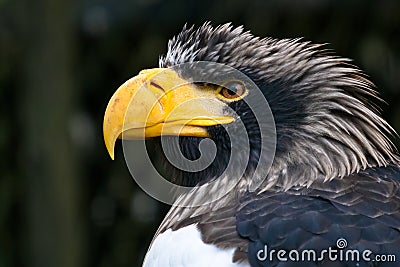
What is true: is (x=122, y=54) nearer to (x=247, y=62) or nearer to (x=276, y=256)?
(x=247, y=62)

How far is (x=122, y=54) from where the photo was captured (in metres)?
4.29

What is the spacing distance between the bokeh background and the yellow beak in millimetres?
1480

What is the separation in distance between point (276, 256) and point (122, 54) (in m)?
2.28

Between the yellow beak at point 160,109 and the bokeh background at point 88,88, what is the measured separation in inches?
58.3

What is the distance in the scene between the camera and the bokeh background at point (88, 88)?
3969 mm

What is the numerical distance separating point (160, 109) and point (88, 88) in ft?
6.28

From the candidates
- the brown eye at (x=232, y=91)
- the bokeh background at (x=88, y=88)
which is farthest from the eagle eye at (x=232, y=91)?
the bokeh background at (x=88, y=88)

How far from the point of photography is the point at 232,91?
8.38 feet

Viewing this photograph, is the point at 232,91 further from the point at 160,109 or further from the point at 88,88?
the point at 88,88

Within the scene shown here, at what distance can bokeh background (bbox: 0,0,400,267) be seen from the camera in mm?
3969

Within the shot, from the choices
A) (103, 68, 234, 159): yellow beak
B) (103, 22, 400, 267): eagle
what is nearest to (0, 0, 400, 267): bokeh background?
(103, 22, 400, 267): eagle

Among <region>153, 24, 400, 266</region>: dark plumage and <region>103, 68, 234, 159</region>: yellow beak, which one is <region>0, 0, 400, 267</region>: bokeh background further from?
<region>103, 68, 234, 159</region>: yellow beak

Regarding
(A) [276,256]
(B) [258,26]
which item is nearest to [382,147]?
(A) [276,256]

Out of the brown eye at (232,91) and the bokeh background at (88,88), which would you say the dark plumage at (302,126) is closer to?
the brown eye at (232,91)
